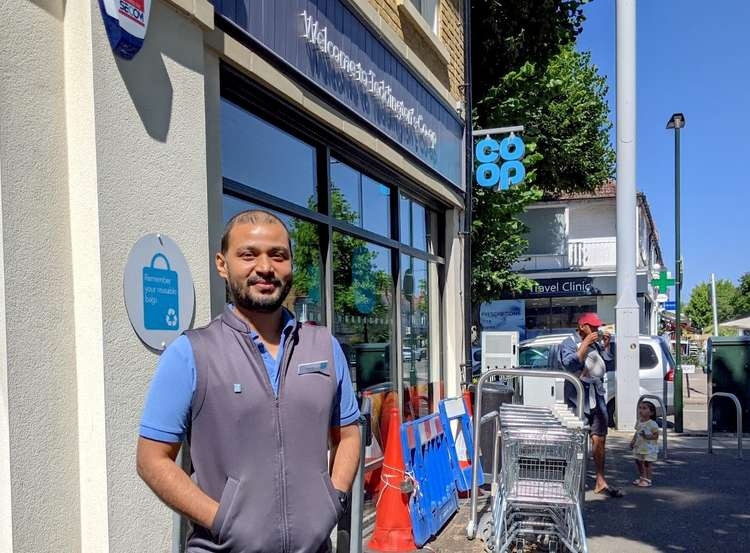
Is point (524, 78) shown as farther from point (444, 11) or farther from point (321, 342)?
point (321, 342)

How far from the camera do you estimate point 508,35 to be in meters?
12.1

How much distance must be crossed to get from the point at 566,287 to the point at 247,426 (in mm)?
28242

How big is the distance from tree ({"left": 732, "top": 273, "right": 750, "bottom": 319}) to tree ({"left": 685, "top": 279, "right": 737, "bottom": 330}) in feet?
3.25

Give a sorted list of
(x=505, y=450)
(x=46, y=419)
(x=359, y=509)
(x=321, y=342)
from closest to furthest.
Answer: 1. (x=321, y=342)
2. (x=359, y=509)
3. (x=46, y=419)
4. (x=505, y=450)

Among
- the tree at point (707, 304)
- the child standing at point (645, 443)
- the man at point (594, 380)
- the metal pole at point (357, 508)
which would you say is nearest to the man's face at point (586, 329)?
the man at point (594, 380)

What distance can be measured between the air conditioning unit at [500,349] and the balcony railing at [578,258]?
66.7 ft

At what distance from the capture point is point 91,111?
298 centimetres

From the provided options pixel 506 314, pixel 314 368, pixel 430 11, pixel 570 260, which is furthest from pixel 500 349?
pixel 570 260

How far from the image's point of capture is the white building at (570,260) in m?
29.0

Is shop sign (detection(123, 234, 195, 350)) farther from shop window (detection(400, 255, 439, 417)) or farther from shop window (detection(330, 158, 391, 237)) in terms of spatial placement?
shop window (detection(400, 255, 439, 417))

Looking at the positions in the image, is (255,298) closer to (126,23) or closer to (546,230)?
(126,23)

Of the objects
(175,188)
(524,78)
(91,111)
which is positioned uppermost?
(524,78)

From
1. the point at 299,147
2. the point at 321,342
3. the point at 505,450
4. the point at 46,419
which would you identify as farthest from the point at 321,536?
the point at 299,147

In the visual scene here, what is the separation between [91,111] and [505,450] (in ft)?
11.5
